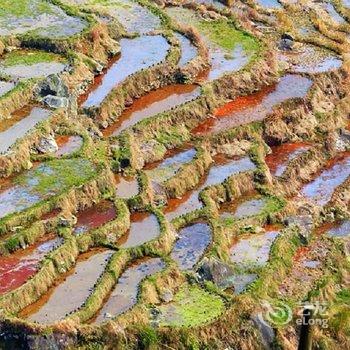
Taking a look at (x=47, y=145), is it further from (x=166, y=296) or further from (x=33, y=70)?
(x=166, y=296)

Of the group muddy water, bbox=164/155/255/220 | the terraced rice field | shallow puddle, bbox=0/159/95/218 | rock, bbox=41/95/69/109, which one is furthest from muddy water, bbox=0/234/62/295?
rock, bbox=41/95/69/109

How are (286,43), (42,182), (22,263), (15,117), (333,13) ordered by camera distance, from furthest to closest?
(333,13) < (286,43) < (15,117) < (42,182) < (22,263)

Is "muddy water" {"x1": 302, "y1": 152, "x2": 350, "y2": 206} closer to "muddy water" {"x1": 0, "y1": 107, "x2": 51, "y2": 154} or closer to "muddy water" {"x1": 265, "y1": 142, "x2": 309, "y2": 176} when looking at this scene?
"muddy water" {"x1": 265, "y1": 142, "x2": 309, "y2": 176}

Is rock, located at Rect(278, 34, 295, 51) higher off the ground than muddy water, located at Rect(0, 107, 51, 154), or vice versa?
rock, located at Rect(278, 34, 295, 51)

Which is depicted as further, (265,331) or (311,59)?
(311,59)

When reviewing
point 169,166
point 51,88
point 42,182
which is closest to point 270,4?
point 51,88

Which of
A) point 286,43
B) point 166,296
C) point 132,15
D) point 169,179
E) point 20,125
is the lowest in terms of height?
point 132,15

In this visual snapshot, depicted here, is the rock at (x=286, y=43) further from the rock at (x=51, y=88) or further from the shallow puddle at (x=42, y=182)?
the shallow puddle at (x=42, y=182)
